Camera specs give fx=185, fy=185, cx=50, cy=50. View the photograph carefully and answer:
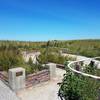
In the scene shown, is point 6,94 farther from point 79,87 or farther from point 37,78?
point 79,87

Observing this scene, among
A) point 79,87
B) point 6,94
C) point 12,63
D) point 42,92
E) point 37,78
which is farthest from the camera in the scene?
point 12,63

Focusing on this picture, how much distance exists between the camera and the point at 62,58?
1448 cm

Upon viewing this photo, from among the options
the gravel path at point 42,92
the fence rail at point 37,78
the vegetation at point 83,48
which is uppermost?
the vegetation at point 83,48

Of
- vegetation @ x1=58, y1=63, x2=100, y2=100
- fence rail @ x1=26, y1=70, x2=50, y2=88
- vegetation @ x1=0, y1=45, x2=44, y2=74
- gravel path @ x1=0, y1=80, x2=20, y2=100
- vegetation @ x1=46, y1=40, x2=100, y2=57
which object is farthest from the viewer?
vegetation @ x1=46, y1=40, x2=100, y2=57

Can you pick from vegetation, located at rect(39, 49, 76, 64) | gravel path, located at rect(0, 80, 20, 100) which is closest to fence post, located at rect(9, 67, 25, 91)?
gravel path, located at rect(0, 80, 20, 100)

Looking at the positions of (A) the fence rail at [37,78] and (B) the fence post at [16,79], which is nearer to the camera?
(B) the fence post at [16,79]

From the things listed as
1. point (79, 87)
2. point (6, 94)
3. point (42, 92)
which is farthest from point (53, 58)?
point (79, 87)

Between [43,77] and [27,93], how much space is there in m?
1.56

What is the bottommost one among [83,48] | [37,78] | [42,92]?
[42,92]

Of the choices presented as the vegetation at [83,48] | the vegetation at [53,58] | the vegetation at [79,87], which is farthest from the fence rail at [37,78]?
the vegetation at [83,48]

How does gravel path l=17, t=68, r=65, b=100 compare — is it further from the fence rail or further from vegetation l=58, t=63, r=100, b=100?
vegetation l=58, t=63, r=100, b=100

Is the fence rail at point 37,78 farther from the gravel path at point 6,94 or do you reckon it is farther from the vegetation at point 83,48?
the vegetation at point 83,48

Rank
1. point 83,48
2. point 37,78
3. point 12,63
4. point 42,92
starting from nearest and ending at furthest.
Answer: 1. point 42,92
2. point 37,78
3. point 12,63
4. point 83,48

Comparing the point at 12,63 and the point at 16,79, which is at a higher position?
the point at 12,63
